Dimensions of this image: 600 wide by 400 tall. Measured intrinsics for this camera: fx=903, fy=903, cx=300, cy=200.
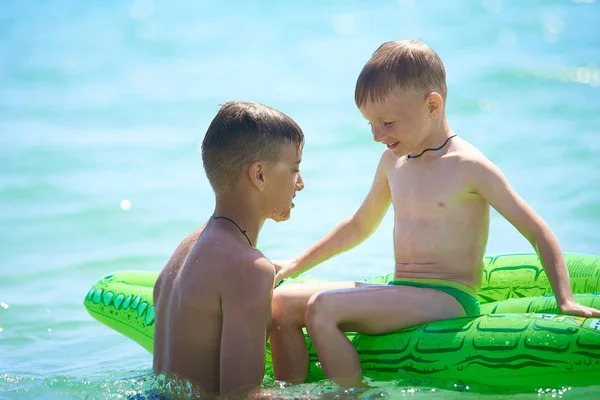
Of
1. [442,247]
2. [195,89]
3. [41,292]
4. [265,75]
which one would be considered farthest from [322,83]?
[442,247]

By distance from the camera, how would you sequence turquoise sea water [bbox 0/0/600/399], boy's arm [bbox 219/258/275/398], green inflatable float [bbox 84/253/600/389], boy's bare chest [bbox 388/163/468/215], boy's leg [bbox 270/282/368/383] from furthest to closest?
turquoise sea water [bbox 0/0/600/399], boy's bare chest [bbox 388/163/468/215], boy's leg [bbox 270/282/368/383], green inflatable float [bbox 84/253/600/389], boy's arm [bbox 219/258/275/398]

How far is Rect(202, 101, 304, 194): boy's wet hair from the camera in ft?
9.63

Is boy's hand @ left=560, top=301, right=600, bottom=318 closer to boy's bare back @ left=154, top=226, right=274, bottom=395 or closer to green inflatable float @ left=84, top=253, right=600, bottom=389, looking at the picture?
green inflatable float @ left=84, top=253, right=600, bottom=389

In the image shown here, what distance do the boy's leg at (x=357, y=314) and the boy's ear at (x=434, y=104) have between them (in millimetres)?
657

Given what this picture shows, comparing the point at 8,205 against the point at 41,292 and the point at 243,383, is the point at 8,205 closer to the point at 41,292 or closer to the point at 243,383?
A: the point at 41,292

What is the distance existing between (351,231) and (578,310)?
1.10 metres

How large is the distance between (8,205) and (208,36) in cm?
649

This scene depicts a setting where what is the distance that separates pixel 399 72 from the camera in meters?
3.29

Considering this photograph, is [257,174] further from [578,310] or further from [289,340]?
[578,310]

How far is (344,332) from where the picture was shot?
10.6 ft

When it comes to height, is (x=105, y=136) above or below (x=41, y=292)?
above

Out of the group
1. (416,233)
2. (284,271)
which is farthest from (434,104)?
(284,271)

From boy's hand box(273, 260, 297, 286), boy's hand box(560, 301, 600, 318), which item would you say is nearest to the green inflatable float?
boy's hand box(560, 301, 600, 318)

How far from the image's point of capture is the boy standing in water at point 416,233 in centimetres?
309
